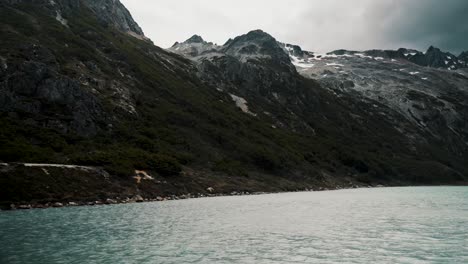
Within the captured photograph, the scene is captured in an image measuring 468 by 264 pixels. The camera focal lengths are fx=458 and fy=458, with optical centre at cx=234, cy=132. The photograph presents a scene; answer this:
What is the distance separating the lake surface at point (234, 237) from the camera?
100 ft

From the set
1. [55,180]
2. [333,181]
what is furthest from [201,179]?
[333,181]

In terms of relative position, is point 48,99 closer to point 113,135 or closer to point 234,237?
point 113,135

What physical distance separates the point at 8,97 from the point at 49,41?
188ft

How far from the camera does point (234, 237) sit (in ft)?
130

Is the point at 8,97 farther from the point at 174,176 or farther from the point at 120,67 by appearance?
the point at 120,67

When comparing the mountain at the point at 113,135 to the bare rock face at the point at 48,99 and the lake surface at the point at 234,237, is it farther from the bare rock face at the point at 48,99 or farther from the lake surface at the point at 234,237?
the lake surface at the point at 234,237

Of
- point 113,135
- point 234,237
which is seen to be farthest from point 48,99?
point 234,237

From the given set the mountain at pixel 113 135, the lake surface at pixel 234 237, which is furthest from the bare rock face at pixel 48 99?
the lake surface at pixel 234 237

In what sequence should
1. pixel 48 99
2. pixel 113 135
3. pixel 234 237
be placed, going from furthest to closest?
1. pixel 113 135
2. pixel 48 99
3. pixel 234 237

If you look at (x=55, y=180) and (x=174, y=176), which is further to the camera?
(x=174, y=176)

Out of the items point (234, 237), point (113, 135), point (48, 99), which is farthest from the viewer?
point (113, 135)

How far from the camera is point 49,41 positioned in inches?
6590

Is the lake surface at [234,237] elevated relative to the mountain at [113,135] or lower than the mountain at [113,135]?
lower

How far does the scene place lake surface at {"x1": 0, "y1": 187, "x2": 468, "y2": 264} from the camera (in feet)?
100
